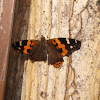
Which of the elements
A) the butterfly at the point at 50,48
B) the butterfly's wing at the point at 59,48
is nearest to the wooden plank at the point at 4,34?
the butterfly at the point at 50,48

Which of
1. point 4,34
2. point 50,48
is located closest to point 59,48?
point 50,48

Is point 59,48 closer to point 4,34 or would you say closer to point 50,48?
point 50,48

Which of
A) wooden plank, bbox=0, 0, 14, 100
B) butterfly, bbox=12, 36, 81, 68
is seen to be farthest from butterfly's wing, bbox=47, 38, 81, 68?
wooden plank, bbox=0, 0, 14, 100

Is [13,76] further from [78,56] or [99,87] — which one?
[99,87]

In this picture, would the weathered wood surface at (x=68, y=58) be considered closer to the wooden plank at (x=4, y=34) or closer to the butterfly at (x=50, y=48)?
the butterfly at (x=50, y=48)

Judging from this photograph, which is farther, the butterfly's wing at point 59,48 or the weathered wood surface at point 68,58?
the butterfly's wing at point 59,48

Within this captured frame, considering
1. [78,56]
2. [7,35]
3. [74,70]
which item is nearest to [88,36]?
[78,56]
